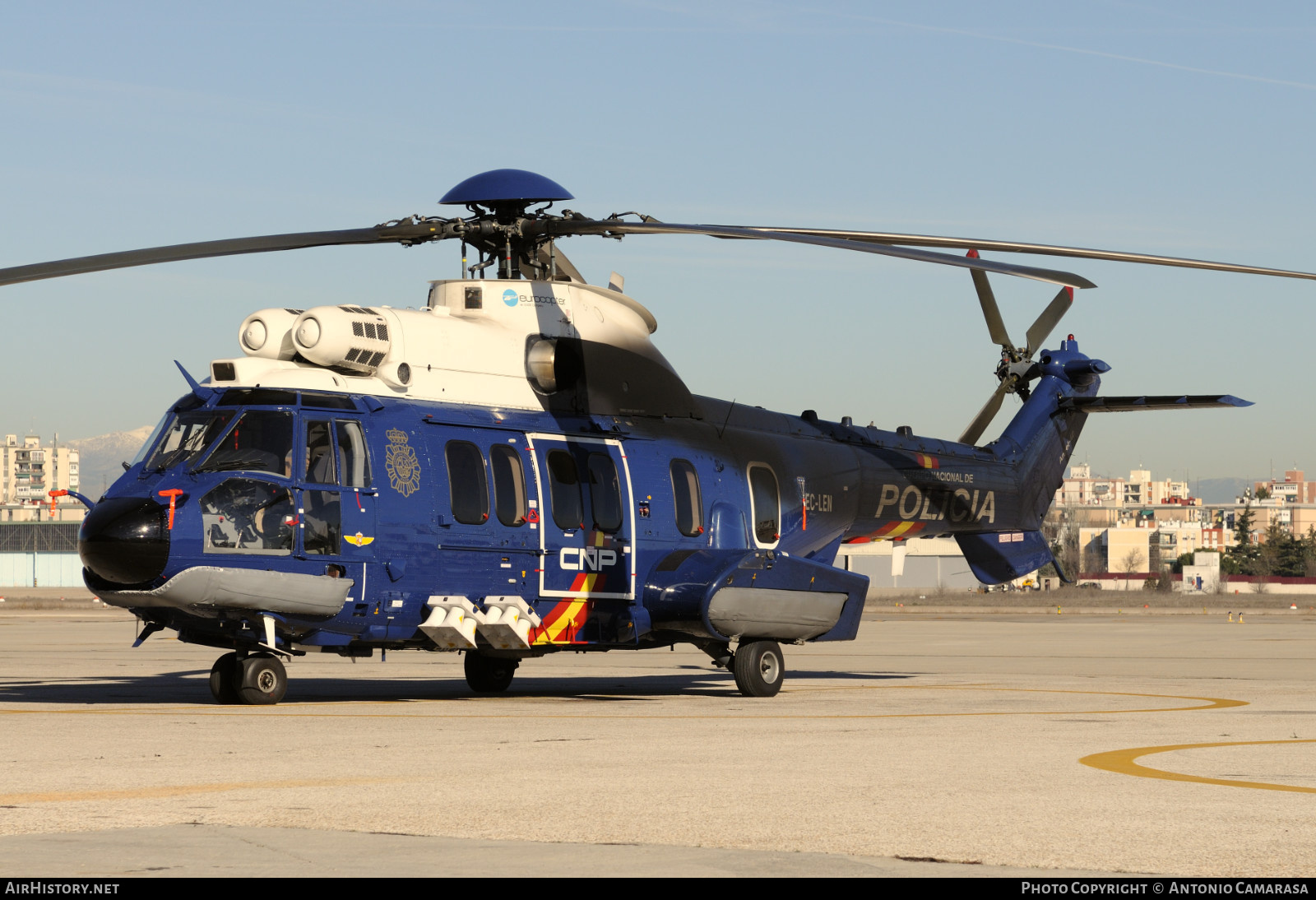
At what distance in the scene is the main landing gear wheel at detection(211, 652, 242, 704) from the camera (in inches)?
684

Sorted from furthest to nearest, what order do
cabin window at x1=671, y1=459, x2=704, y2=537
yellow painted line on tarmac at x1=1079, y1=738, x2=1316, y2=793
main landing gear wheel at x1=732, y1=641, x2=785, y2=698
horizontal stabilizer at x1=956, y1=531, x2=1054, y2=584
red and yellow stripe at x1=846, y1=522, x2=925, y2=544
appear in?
horizontal stabilizer at x1=956, y1=531, x2=1054, y2=584
red and yellow stripe at x1=846, y1=522, x2=925, y2=544
cabin window at x1=671, y1=459, x2=704, y2=537
main landing gear wheel at x1=732, y1=641, x2=785, y2=698
yellow painted line on tarmac at x1=1079, y1=738, x2=1316, y2=793

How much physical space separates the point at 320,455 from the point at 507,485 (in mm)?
2466

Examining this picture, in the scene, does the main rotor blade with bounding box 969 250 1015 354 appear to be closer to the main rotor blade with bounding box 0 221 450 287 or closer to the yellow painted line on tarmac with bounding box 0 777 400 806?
the main rotor blade with bounding box 0 221 450 287

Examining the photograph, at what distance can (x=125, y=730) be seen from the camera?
14.4 meters

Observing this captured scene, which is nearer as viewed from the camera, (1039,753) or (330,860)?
(330,860)

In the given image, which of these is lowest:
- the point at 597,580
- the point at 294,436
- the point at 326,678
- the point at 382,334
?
the point at 326,678

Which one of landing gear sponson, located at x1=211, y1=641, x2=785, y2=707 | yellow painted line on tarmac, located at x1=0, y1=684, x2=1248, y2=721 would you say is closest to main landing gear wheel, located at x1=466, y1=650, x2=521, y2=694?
landing gear sponson, located at x1=211, y1=641, x2=785, y2=707

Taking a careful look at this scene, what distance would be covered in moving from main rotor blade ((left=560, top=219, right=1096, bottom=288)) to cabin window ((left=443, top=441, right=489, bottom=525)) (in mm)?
2755

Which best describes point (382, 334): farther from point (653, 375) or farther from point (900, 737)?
point (900, 737)

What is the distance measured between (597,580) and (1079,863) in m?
12.1

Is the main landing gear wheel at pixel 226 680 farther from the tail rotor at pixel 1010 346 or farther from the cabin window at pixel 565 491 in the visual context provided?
the tail rotor at pixel 1010 346

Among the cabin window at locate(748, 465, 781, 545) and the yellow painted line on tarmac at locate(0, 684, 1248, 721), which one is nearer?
the yellow painted line on tarmac at locate(0, 684, 1248, 721)

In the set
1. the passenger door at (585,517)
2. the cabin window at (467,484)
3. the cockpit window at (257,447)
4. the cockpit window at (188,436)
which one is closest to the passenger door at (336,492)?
the cockpit window at (257,447)

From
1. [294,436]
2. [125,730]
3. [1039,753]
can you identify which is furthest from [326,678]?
[1039,753]
